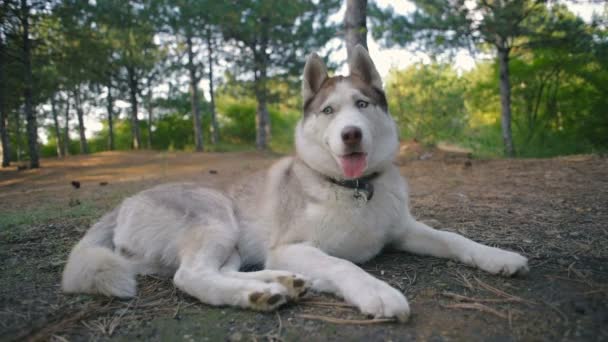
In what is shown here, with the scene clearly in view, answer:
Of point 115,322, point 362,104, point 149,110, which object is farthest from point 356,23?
A: point 149,110

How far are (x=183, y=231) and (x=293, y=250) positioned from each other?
786mm

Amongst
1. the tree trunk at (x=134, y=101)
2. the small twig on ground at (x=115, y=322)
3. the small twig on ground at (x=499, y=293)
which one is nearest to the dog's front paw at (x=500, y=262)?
the small twig on ground at (x=499, y=293)

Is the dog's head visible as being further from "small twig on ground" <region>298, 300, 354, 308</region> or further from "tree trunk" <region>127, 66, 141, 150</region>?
"tree trunk" <region>127, 66, 141, 150</region>

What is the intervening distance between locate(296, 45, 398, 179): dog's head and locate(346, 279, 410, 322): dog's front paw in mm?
776

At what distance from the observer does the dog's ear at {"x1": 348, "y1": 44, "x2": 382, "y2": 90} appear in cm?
278

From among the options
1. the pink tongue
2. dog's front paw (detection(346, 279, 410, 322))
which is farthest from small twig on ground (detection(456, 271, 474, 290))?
the pink tongue

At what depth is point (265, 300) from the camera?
6.21 ft

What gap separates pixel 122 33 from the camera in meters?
20.3

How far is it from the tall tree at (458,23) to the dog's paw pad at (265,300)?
992cm

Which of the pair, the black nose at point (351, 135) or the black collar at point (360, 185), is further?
the black collar at point (360, 185)

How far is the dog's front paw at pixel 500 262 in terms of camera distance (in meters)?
2.14

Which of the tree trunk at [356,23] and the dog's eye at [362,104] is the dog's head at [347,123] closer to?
the dog's eye at [362,104]

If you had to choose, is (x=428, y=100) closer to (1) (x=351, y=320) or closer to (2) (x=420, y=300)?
(2) (x=420, y=300)

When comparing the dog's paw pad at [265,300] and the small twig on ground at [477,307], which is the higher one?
the dog's paw pad at [265,300]
